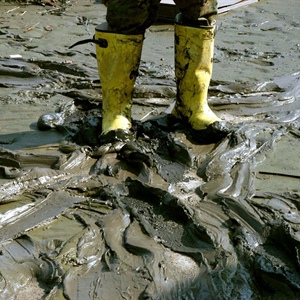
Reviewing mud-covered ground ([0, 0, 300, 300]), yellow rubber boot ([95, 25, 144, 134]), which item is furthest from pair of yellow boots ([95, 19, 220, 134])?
mud-covered ground ([0, 0, 300, 300])

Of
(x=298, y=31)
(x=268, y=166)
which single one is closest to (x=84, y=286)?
(x=268, y=166)

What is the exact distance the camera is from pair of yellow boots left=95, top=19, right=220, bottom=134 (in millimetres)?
3518

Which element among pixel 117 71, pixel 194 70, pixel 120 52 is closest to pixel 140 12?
pixel 120 52

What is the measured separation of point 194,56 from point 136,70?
355 mm

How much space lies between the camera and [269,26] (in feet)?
22.5

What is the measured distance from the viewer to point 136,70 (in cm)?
361

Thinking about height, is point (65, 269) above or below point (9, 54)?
above

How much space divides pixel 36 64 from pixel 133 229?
281 centimetres

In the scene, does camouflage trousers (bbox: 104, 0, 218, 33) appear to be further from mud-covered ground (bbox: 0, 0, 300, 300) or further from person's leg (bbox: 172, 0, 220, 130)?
mud-covered ground (bbox: 0, 0, 300, 300)

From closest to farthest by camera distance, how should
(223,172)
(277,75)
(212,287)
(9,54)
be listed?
(212,287)
(223,172)
(277,75)
(9,54)

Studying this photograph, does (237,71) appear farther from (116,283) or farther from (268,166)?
(116,283)

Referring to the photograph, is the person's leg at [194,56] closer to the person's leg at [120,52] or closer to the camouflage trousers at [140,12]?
the camouflage trousers at [140,12]

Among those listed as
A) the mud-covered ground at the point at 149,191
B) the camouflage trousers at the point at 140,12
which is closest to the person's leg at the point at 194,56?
the camouflage trousers at the point at 140,12

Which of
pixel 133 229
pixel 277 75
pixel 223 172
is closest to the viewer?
pixel 133 229
